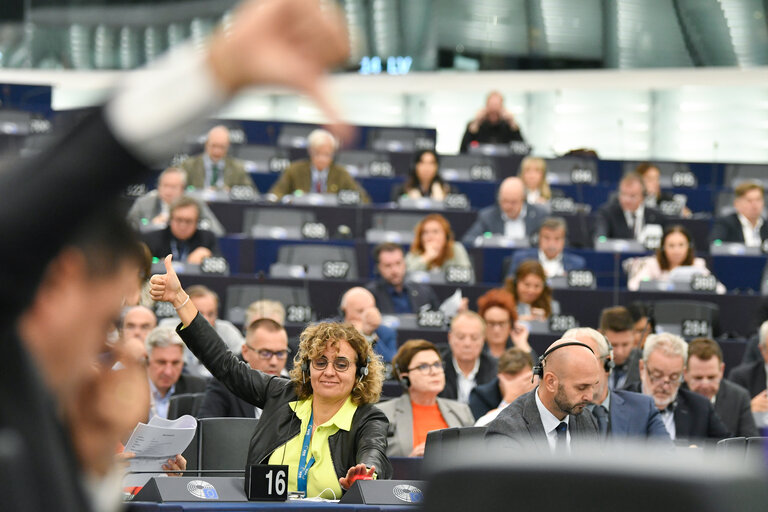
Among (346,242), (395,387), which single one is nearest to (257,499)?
(395,387)

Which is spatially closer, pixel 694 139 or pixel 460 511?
pixel 460 511

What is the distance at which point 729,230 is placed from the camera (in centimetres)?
1037

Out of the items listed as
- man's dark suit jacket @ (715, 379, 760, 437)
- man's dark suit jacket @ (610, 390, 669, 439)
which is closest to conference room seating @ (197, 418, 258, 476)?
man's dark suit jacket @ (610, 390, 669, 439)

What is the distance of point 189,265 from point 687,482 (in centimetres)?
740

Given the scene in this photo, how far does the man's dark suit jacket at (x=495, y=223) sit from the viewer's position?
1000 cm

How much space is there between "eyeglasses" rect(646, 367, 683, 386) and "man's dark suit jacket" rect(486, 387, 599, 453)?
1597 millimetres

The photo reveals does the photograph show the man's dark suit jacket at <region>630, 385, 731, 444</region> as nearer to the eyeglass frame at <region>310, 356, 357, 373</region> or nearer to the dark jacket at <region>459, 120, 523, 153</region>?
the eyeglass frame at <region>310, 356, 357, 373</region>

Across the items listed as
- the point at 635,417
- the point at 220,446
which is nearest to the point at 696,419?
the point at 635,417

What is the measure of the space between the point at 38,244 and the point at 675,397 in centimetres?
539

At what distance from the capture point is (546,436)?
14.1 ft

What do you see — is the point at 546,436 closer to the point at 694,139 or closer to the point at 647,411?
the point at 647,411

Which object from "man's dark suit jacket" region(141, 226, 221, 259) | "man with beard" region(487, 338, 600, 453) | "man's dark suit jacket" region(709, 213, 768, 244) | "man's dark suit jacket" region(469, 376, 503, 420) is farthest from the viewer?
"man's dark suit jacket" region(709, 213, 768, 244)

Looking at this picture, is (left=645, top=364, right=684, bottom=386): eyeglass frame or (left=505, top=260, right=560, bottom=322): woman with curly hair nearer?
(left=645, top=364, right=684, bottom=386): eyeglass frame

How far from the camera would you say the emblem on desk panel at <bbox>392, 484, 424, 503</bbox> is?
13.5 ft
